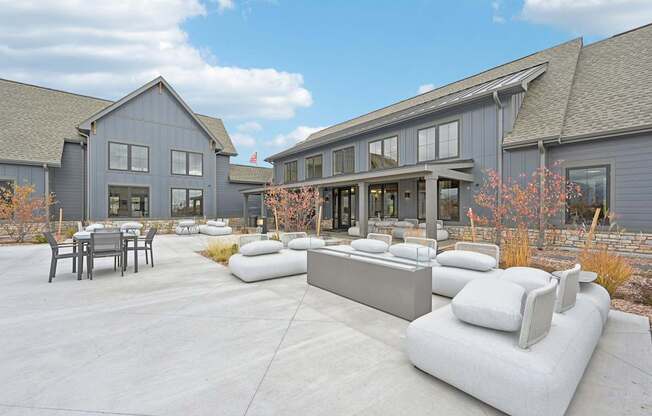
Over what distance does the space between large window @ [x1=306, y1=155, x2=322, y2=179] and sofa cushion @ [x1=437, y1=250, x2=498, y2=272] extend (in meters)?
12.3

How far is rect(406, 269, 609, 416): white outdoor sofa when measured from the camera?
1.71 meters

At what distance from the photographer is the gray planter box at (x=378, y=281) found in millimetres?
3377

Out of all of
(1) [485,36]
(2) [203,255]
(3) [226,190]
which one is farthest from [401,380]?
(3) [226,190]

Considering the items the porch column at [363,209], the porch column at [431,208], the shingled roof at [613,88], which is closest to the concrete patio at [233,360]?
the porch column at [431,208]

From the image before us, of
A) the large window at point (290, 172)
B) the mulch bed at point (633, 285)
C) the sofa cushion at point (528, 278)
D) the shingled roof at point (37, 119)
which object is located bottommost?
the mulch bed at point (633, 285)

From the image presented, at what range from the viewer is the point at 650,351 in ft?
8.45

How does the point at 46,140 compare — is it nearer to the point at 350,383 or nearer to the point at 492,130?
the point at 350,383

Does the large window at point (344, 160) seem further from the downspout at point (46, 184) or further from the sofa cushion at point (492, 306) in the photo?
the downspout at point (46, 184)

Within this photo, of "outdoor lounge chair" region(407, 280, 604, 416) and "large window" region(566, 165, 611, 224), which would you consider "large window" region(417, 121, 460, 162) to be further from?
"outdoor lounge chair" region(407, 280, 604, 416)

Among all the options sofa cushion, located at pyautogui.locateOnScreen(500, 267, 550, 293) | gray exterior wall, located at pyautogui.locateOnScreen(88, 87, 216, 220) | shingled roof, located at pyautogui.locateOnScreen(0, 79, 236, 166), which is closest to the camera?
sofa cushion, located at pyautogui.locateOnScreen(500, 267, 550, 293)

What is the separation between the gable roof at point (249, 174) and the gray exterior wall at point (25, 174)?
9.24 meters

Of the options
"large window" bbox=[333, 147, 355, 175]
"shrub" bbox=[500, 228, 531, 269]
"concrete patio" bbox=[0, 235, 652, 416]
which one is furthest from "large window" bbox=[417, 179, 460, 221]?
"concrete patio" bbox=[0, 235, 652, 416]

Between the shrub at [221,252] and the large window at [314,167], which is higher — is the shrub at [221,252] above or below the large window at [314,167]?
below

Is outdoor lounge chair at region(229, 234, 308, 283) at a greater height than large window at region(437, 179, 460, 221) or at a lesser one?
lesser
